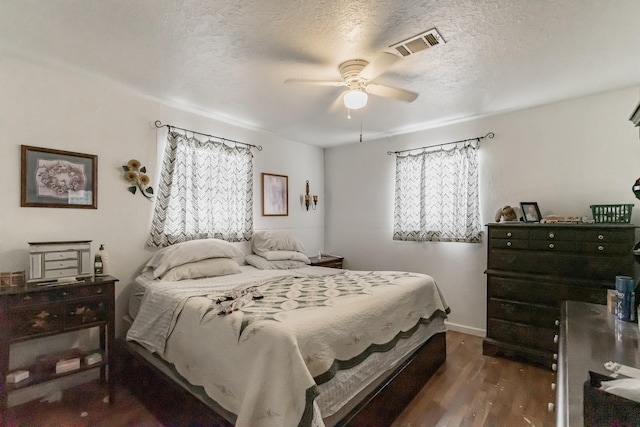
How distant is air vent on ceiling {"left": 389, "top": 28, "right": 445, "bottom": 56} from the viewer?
190 centimetres

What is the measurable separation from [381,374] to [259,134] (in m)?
3.21

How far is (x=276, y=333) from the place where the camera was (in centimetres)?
141

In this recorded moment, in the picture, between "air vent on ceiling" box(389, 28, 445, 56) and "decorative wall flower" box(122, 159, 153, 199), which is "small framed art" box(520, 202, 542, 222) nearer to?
"air vent on ceiling" box(389, 28, 445, 56)

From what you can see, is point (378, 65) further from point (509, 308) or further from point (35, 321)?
point (35, 321)

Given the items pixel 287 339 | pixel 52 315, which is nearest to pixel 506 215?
pixel 287 339

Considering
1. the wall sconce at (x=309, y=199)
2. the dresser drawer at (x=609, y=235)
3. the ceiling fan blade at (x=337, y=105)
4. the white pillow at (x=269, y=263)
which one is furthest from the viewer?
the wall sconce at (x=309, y=199)

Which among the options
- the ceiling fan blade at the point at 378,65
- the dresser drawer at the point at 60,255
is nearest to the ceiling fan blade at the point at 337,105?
the ceiling fan blade at the point at 378,65

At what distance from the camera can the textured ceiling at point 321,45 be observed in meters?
1.69

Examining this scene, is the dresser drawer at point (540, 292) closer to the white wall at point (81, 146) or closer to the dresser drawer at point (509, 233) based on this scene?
the dresser drawer at point (509, 233)

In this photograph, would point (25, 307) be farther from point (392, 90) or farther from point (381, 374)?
point (392, 90)

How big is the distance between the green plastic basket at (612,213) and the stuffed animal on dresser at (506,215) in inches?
24.3

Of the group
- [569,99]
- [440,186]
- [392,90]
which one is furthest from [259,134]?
[569,99]

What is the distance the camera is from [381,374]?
190 centimetres

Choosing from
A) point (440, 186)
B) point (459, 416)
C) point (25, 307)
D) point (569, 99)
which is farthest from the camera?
point (440, 186)
